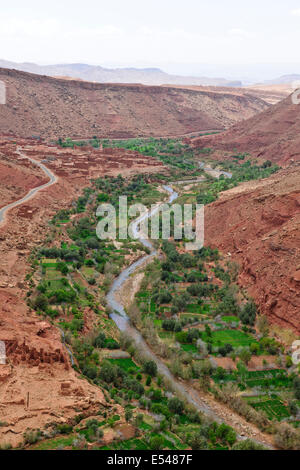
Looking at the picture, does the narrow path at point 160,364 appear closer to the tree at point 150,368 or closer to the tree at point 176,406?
the tree at point 150,368

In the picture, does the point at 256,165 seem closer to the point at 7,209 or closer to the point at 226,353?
the point at 7,209

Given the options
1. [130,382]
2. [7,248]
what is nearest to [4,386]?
[130,382]

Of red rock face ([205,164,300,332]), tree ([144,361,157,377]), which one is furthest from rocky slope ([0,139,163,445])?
red rock face ([205,164,300,332])
